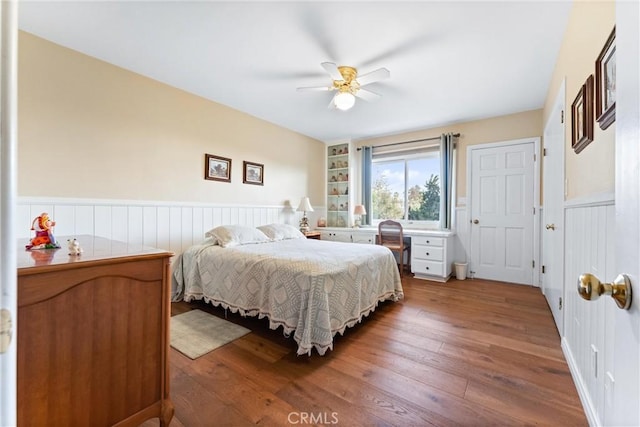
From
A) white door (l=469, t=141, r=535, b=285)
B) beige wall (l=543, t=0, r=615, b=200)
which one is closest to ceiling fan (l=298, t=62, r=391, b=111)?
beige wall (l=543, t=0, r=615, b=200)

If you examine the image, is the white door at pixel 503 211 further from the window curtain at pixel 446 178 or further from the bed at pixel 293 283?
the bed at pixel 293 283

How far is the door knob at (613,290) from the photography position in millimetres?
477

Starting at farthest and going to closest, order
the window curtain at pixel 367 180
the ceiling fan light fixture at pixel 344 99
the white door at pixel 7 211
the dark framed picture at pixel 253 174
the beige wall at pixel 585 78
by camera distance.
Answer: the window curtain at pixel 367 180, the dark framed picture at pixel 253 174, the ceiling fan light fixture at pixel 344 99, the beige wall at pixel 585 78, the white door at pixel 7 211

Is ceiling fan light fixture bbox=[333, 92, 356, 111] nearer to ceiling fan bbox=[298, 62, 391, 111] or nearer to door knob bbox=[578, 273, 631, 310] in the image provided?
ceiling fan bbox=[298, 62, 391, 111]

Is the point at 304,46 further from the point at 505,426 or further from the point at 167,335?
the point at 505,426

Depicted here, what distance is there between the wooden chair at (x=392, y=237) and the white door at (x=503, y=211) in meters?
1.13

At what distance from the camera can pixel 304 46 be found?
7.63 feet

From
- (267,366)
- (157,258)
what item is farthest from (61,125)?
(267,366)

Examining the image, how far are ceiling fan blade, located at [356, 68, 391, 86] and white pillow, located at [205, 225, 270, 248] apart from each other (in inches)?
82.0

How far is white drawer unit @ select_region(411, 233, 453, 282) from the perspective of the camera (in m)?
3.86

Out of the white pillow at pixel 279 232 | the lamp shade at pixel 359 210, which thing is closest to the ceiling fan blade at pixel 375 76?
the white pillow at pixel 279 232

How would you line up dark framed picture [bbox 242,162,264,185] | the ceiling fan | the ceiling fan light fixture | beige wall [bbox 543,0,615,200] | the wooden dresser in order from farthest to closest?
dark framed picture [bbox 242,162,264,185], the ceiling fan light fixture, the ceiling fan, beige wall [bbox 543,0,615,200], the wooden dresser

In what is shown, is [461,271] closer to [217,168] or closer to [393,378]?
[393,378]

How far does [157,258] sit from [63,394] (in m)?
0.55
